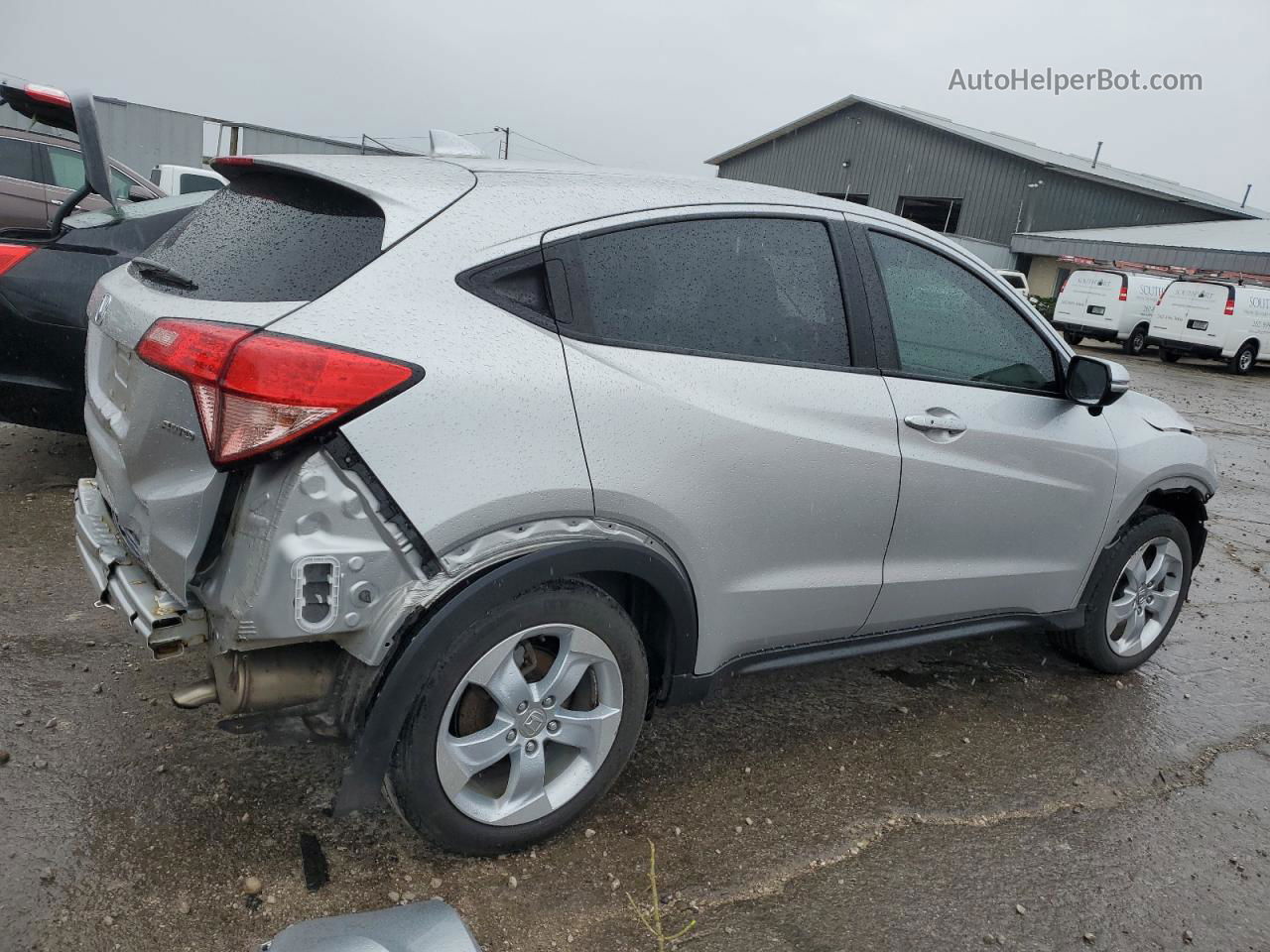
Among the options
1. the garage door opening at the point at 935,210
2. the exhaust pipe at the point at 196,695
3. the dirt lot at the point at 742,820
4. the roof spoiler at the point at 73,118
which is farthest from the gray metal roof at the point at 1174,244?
the exhaust pipe at the point at 196,695

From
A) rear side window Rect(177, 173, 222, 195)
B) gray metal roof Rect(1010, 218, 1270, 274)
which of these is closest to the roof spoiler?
rear side window Rect(177, 173, 222, 195)

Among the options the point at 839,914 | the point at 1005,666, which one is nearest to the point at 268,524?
the point at 839,914

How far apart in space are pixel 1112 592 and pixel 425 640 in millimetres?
2954

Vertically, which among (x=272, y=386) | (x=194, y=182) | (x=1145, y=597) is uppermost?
(x=272, y=386)

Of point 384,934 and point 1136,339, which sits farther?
point 1136,339

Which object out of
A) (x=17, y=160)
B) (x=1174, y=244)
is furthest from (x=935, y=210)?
(x=17, y=160)

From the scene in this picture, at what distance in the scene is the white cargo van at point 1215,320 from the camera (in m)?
19.9

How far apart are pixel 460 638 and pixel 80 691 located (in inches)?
67.2

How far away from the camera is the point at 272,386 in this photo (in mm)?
1970

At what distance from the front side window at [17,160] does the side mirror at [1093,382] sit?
1085 centimetres

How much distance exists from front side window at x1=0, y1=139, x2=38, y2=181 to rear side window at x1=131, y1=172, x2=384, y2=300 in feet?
30.7

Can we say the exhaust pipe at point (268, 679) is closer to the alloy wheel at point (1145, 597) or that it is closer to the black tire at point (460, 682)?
the black tire at point (460, 682)

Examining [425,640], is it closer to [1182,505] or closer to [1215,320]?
[1182,505]

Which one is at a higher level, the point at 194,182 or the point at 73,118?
the point at 73,118
